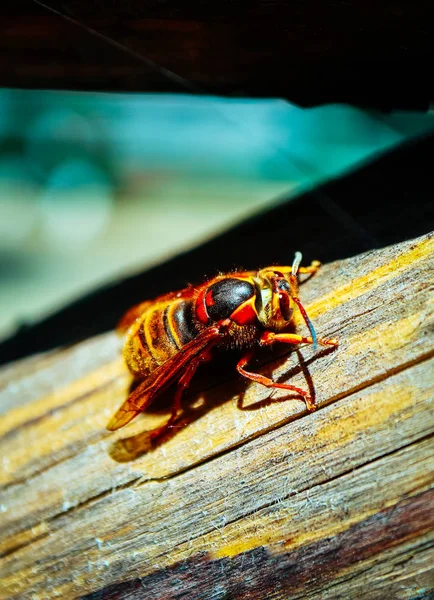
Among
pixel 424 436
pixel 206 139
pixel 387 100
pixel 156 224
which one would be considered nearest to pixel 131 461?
pixel 424 436

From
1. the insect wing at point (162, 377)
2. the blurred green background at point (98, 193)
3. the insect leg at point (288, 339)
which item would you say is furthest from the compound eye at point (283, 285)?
the blurred green background at point (98, 193)

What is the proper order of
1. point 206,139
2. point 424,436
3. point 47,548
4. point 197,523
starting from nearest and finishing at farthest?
point 424,436 → point 197,523 → point 47,548 → point 206,139

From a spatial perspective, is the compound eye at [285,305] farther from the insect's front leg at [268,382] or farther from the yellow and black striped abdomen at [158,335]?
the yellow and black striped abdomen at [158,335]

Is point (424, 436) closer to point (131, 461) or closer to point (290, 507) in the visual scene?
point (290, 507)

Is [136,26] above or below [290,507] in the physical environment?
above

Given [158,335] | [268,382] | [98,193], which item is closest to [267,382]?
[268,382]

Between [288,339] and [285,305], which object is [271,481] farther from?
[285,305]

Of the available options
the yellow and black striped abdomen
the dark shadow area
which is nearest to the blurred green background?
the dark shadow area
